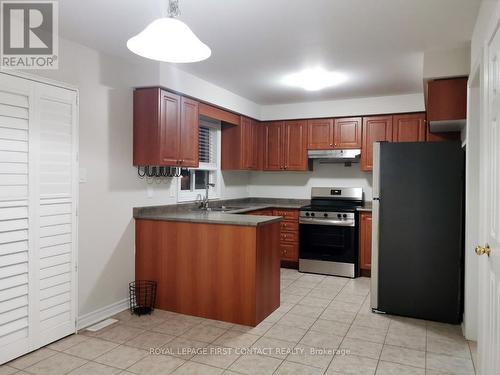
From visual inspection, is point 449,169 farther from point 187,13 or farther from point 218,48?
point 187,13

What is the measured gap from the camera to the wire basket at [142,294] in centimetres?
373

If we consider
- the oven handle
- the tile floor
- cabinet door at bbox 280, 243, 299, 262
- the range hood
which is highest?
the range hood

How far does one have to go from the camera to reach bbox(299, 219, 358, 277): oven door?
5.04m

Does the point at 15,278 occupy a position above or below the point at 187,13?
below

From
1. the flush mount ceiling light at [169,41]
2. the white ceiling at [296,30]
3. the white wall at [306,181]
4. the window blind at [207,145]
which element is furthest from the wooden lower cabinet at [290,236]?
the flush mount ceiling light at [169,41]

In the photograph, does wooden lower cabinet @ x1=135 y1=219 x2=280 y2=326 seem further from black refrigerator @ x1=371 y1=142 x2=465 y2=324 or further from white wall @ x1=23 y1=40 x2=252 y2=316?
black refrigerator @ x1=371 y1=142 x2=465 y2=324

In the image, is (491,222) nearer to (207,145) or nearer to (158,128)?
(158,128)

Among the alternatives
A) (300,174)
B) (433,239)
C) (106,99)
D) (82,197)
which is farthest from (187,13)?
(300,174)

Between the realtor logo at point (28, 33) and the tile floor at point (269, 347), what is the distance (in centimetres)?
211

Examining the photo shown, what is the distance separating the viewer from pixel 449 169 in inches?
133

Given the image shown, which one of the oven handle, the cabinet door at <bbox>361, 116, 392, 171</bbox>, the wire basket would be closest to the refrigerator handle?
the oven handle

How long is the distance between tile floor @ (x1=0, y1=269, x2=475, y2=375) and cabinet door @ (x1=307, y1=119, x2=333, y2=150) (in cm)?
258

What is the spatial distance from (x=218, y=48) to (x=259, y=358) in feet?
8.33

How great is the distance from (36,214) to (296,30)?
2388mm
